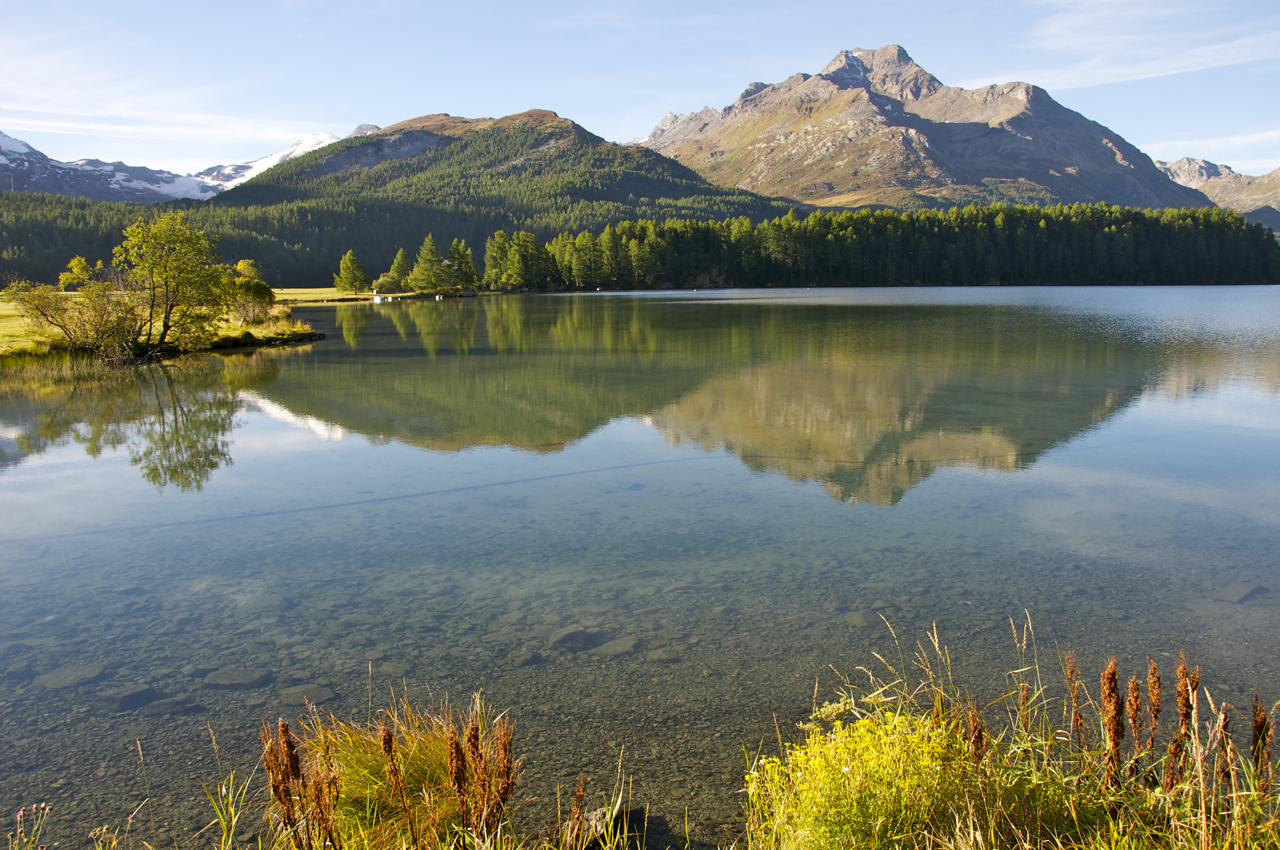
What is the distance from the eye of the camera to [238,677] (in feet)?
17.4

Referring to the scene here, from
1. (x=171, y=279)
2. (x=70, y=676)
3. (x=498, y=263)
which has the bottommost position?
(x=70, y=676)

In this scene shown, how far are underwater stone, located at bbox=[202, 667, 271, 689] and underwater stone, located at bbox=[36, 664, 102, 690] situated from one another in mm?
881

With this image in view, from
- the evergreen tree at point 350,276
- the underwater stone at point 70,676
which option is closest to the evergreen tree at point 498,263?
the evergreen tree at point 350,276

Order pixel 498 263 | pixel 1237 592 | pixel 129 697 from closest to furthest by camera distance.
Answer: pixel 129 697, pixel 1237 592, pixel 498 263

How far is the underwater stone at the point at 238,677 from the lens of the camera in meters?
5.21

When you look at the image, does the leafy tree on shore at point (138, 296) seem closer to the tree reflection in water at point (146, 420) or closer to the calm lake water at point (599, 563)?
the tree reflection in water at point (146, 420)

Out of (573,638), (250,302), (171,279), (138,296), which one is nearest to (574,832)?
(573,638)

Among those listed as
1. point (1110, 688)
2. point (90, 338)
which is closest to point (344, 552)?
point (1110, 688)

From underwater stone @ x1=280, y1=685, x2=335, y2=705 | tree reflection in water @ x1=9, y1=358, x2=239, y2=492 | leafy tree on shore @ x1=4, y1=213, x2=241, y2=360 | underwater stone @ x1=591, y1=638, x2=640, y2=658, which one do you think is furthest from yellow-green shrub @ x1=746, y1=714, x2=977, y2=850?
leafy tree on shore @ x1=4, y1=213, x2=241, y2=360

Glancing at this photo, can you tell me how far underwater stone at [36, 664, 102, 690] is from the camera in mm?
5277

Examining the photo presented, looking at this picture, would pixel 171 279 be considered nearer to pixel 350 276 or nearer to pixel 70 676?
pixel 70 676

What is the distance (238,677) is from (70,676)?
1.24 meters

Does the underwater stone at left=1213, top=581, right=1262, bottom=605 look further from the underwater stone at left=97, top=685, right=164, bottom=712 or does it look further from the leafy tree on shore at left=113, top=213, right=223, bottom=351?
the leafy tree on shore at left=113, top=213, right=223, bottom=351

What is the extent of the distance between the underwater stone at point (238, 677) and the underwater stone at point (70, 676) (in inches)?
34.7
